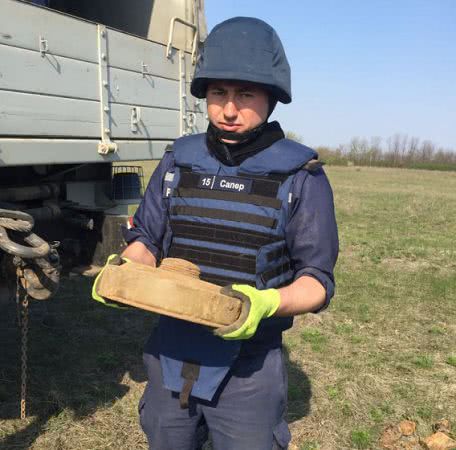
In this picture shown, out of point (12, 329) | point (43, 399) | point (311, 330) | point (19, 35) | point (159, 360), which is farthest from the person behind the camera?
point (311, 330)

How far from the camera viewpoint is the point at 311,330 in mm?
4922

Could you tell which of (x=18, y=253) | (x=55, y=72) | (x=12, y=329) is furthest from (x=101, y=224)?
(x=12, y=329)

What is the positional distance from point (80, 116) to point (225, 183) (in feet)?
4.94

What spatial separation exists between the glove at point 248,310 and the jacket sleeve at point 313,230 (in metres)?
0.19

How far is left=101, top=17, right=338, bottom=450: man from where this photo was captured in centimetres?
166

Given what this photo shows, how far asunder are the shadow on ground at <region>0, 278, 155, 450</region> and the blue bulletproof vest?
1441 mm

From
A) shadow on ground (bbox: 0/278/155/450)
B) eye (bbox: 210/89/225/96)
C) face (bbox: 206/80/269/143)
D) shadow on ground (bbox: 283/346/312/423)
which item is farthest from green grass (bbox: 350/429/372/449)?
eye (bbox: 210/89/225/96)

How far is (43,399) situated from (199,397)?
2.14 meters

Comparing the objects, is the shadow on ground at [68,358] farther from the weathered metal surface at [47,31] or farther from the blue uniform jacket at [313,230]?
the blue uniform jacket at [313,230]

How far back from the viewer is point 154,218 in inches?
74.3

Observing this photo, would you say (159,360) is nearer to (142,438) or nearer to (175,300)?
(175,300)

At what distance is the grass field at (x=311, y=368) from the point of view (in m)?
3.24

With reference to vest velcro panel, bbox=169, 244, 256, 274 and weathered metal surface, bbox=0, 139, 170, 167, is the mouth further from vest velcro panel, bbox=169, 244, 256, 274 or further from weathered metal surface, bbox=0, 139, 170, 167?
weathered metal surface, bbox=0, 139, 170, 167

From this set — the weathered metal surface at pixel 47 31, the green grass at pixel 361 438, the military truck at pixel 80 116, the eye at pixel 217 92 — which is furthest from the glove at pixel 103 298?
the green grass at pixel 361 438
